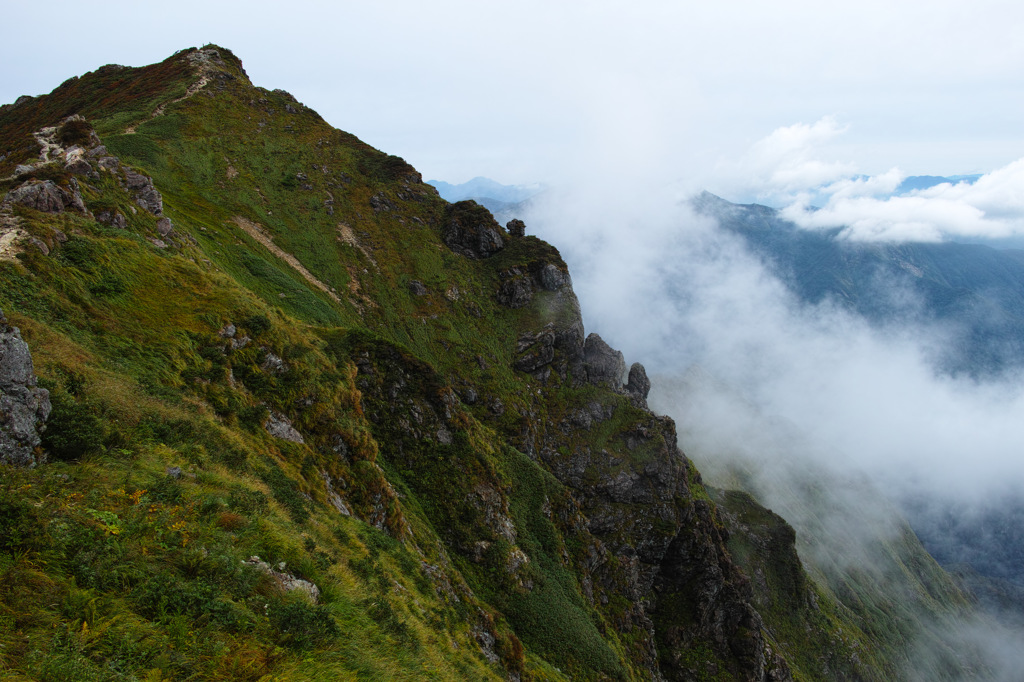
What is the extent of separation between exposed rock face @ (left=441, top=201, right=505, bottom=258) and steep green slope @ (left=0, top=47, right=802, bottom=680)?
0.54m

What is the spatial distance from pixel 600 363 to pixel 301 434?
64.8m

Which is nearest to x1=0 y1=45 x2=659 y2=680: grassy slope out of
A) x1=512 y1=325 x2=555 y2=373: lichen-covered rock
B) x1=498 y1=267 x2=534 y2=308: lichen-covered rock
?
x1=512 y1=325 x2=555 y2=373: lichen-covered rock

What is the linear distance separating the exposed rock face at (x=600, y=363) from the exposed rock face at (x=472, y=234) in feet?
94.0

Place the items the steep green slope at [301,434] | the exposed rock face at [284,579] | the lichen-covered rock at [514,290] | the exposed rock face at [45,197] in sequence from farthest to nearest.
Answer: the lichen-covered rock at [514,290] < the exposed rock face at [45,197] < the exposed rock face at [284,579] < the steep green slope at [301,434]

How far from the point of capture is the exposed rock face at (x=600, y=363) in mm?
84250

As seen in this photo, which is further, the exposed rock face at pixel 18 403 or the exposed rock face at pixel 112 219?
the exposed rock face at pixel 112 219

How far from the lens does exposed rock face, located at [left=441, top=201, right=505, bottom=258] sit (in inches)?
3688

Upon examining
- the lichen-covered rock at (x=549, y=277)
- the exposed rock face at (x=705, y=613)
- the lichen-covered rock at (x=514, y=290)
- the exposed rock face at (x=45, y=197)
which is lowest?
the exposed rock face at (x=705, y=613)

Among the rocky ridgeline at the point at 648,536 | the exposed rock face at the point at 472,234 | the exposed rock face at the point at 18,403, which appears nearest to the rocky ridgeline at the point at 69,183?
the exposed rock face at the point at 18,403

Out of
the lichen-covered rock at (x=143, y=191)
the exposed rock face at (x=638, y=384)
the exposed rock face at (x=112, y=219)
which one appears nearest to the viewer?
the exposed rock face at (x=112, y=219)

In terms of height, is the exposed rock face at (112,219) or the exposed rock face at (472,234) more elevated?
the exposed rock face at (472,234)

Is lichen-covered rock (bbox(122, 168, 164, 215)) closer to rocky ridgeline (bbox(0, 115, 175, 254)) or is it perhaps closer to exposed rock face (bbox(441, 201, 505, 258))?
rocky ridgeline (bbox(0, 115, 175, 254))

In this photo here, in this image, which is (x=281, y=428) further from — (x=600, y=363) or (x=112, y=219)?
(x=600, y=363)

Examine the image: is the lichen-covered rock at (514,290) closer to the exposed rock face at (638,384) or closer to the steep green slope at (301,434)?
the steep green slope at (301,434)
